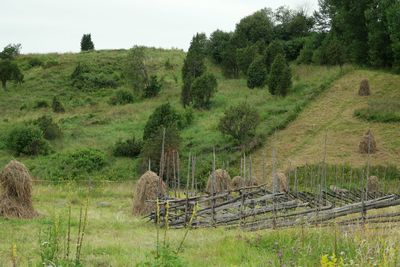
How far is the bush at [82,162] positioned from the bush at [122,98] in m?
11.1

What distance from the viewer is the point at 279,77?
1256 inches

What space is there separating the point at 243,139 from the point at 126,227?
49.2 feet

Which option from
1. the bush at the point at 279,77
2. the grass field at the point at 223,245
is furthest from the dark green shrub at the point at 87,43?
the grass field at the point at 223,245

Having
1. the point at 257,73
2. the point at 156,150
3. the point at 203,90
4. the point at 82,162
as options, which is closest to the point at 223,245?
the point at 156,150

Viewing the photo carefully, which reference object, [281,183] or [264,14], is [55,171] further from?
[264,14]

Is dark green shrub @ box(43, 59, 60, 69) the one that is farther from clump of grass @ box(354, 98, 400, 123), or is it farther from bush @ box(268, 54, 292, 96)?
clump of grass @ box(354, 98, 400, 123)

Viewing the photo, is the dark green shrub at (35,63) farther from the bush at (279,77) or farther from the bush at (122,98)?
the bush at (279,77)

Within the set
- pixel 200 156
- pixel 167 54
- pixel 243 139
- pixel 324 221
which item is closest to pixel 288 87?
pixel 243 139

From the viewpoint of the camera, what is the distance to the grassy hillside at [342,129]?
Result: 23938mm

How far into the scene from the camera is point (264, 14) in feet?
157

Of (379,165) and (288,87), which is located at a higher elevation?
(288,87)

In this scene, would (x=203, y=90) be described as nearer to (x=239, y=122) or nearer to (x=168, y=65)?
(x=239, y=122)

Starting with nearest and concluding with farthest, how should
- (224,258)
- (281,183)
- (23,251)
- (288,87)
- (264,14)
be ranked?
1. (224,258)
2. (23,251)
3. (281,183)
4. (288,87)
5. (264,14)

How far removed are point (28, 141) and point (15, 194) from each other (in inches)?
546
